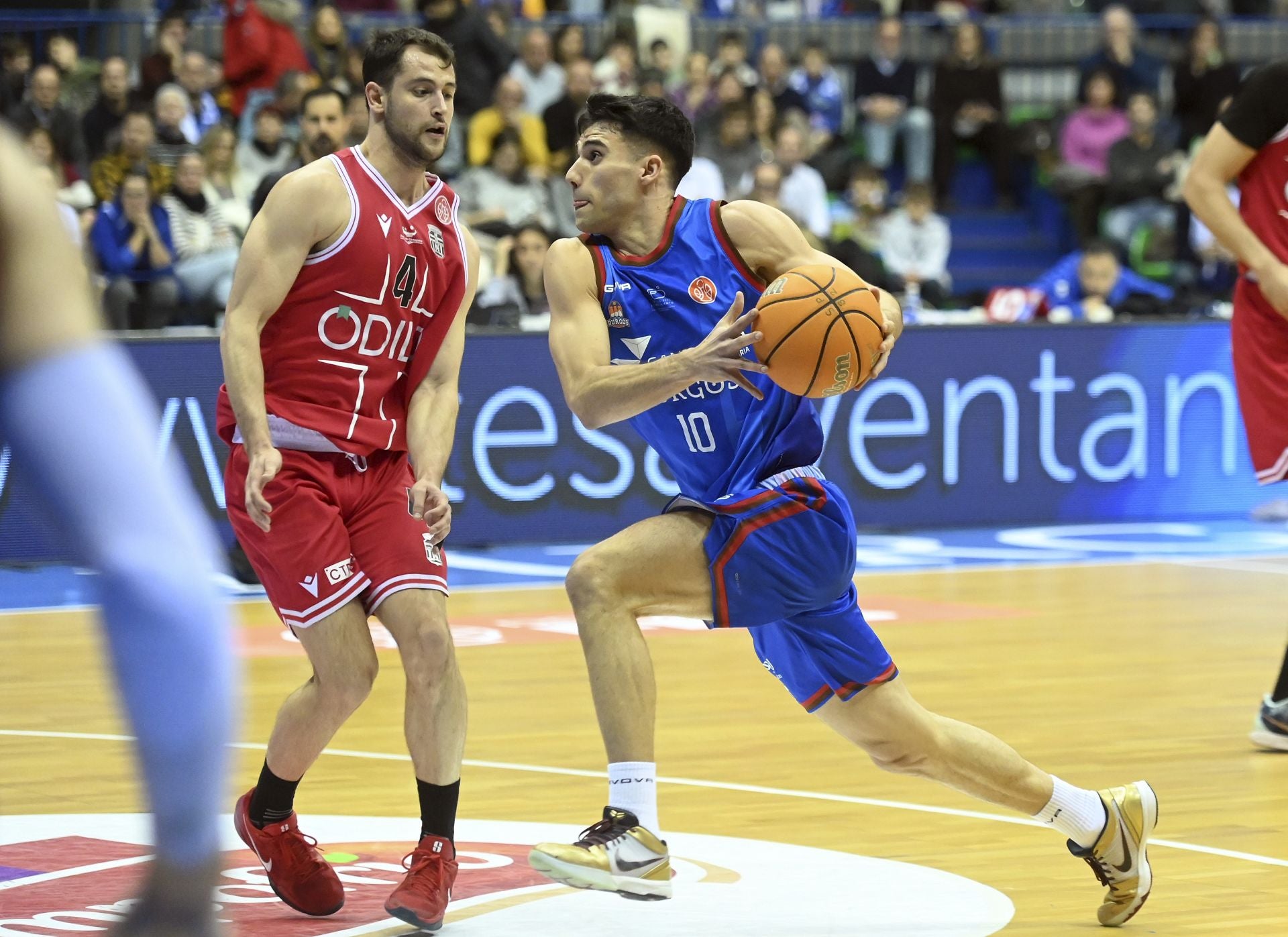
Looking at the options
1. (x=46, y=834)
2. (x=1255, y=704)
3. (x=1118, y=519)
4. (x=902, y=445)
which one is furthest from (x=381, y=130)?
(x=1118, y=519)

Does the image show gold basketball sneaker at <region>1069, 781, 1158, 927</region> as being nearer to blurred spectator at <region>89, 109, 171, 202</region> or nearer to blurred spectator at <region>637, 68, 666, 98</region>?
blurred spectator at <region>89, 109, 171, 202</region>

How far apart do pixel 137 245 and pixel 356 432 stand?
8.18m

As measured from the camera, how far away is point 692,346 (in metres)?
4.75

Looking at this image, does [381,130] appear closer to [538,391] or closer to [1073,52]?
[538,391]

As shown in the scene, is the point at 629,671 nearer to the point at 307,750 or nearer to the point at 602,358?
the point at 602,358

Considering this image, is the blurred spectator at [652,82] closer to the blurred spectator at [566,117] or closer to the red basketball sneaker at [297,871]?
the blurred spectator at [566,117]

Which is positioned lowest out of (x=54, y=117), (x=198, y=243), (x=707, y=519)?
(x=707, y=519)

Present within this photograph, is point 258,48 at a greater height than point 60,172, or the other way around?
point 258,48

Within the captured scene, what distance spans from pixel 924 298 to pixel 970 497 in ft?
8.33

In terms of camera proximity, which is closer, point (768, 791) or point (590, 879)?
point (590, 879)

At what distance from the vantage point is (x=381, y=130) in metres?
4.90

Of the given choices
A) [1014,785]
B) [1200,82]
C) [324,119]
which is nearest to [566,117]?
[1200,82]

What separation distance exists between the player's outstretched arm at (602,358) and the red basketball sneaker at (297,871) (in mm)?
1184

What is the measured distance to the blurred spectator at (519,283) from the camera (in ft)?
41.2
